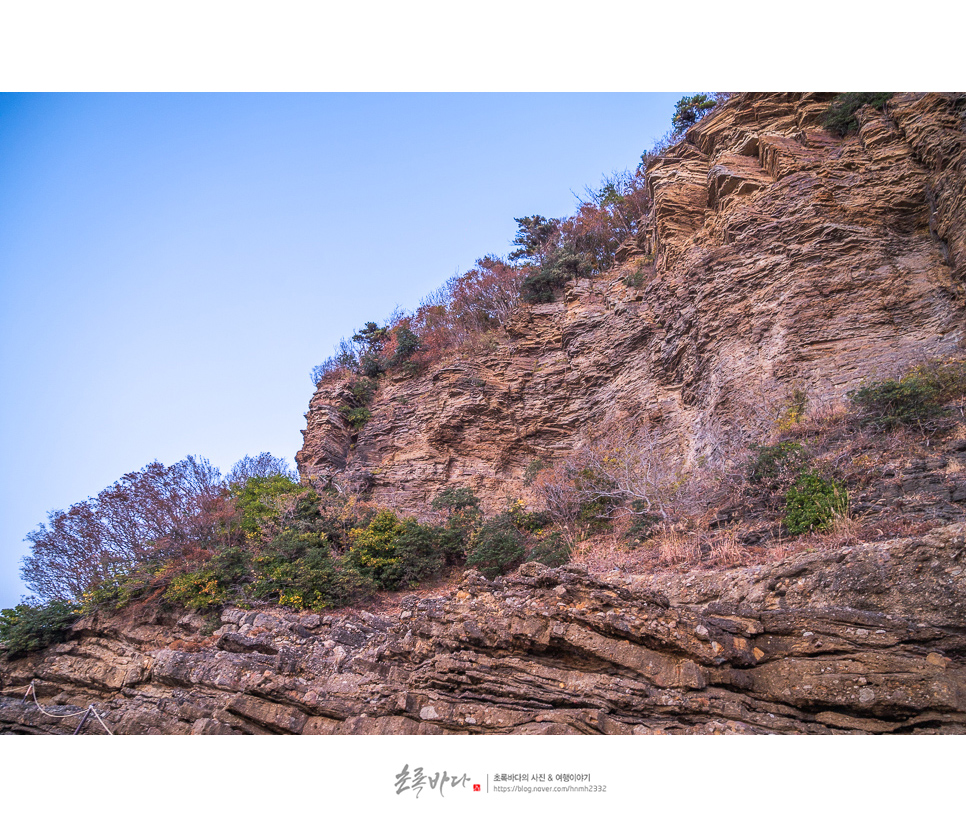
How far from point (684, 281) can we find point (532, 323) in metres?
7.06

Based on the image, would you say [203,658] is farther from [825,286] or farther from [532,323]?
[532,323]

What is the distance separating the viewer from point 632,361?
17.3 meters

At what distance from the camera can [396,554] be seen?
1438 cm

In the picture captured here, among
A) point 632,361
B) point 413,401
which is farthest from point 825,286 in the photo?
point 413,401

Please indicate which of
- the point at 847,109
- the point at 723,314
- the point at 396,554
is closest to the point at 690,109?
the point at 847,109

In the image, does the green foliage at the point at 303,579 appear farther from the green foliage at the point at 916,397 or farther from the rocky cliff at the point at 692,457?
the green foliage at the point at 916,397

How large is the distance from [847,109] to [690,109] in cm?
837

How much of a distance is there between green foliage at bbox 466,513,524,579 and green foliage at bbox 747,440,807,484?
6.37 metres

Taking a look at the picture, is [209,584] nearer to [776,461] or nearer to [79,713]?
[79,713]

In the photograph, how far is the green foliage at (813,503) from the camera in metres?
7.65

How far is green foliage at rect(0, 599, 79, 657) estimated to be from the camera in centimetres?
1111

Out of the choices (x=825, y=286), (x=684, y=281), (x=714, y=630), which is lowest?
(x=714, y=630)

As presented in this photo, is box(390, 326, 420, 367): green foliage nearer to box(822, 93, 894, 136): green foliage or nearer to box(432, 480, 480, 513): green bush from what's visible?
box(432, 480, 480, 513): green bush

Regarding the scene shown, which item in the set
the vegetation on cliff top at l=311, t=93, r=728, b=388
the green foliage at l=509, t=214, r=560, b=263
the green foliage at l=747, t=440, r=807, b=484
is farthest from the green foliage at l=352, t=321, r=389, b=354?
the green foliage at l=747, t=440, r=807, b=484
